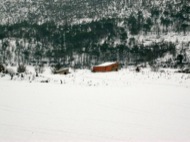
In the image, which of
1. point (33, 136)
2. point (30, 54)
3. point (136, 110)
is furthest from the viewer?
point (30, 54)

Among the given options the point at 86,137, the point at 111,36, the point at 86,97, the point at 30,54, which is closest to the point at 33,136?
the point at 86,137

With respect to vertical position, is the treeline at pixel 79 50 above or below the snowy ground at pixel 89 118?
above

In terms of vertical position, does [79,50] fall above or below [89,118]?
above

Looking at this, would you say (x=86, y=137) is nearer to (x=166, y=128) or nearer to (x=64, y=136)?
(x=64, y=136)

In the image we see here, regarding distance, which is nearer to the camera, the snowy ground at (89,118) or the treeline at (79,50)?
the snowy ground at (89,118)

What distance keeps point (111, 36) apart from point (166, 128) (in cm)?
19220

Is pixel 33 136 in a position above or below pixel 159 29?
below

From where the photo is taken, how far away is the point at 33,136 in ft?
22.5

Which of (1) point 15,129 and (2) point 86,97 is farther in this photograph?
(2) point 86,97

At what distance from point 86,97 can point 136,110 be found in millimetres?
3165

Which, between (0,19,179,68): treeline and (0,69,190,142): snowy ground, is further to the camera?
(0,19,179,68): treeline

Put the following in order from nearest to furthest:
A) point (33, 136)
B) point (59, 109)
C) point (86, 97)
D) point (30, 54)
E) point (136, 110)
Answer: point (33, 136) < point (59, 109) < point (136, 110) < point (86, 97) < point (30, 54)

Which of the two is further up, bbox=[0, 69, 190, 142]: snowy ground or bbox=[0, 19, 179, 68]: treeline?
bbox=[0, 19, 179, 68]: treeline

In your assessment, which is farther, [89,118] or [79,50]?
[79,50]
